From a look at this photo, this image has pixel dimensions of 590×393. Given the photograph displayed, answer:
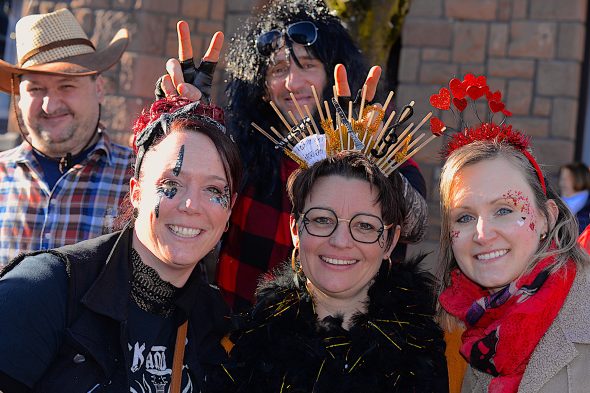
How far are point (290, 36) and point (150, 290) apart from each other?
1270mm

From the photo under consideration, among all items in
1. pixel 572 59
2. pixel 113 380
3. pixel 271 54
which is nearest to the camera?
pixel 113 380

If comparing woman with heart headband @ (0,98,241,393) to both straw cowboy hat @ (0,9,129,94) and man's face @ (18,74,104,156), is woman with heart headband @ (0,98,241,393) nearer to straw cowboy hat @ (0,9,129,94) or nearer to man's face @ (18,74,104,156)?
man's face @ (18,74,104,156)

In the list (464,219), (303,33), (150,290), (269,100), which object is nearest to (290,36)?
(303,33)

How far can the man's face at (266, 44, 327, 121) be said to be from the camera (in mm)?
3215

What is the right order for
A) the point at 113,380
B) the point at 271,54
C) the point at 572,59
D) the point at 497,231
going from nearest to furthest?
the point at 113,380, the point at 497,231, the point at 271,54, the point at 572,59

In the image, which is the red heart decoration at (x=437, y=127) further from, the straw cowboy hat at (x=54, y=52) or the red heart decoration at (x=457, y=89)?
the straw cowboy hat at (x=54, y=52)

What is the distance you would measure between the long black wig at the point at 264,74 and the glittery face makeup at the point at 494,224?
937mm

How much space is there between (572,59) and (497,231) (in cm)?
364

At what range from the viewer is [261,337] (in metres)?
2.47

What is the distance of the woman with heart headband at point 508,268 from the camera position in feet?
7.48

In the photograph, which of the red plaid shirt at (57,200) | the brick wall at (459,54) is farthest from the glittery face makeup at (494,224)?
the brick wall at (459,54)

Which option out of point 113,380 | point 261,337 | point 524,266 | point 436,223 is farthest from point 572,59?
point 113,380

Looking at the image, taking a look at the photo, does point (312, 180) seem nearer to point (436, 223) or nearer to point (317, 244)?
point (317, 244)

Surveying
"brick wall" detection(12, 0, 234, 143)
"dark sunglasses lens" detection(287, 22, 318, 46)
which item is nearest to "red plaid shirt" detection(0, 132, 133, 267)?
"dark sunglasses lens" detection(287, 22, 318, 46)
